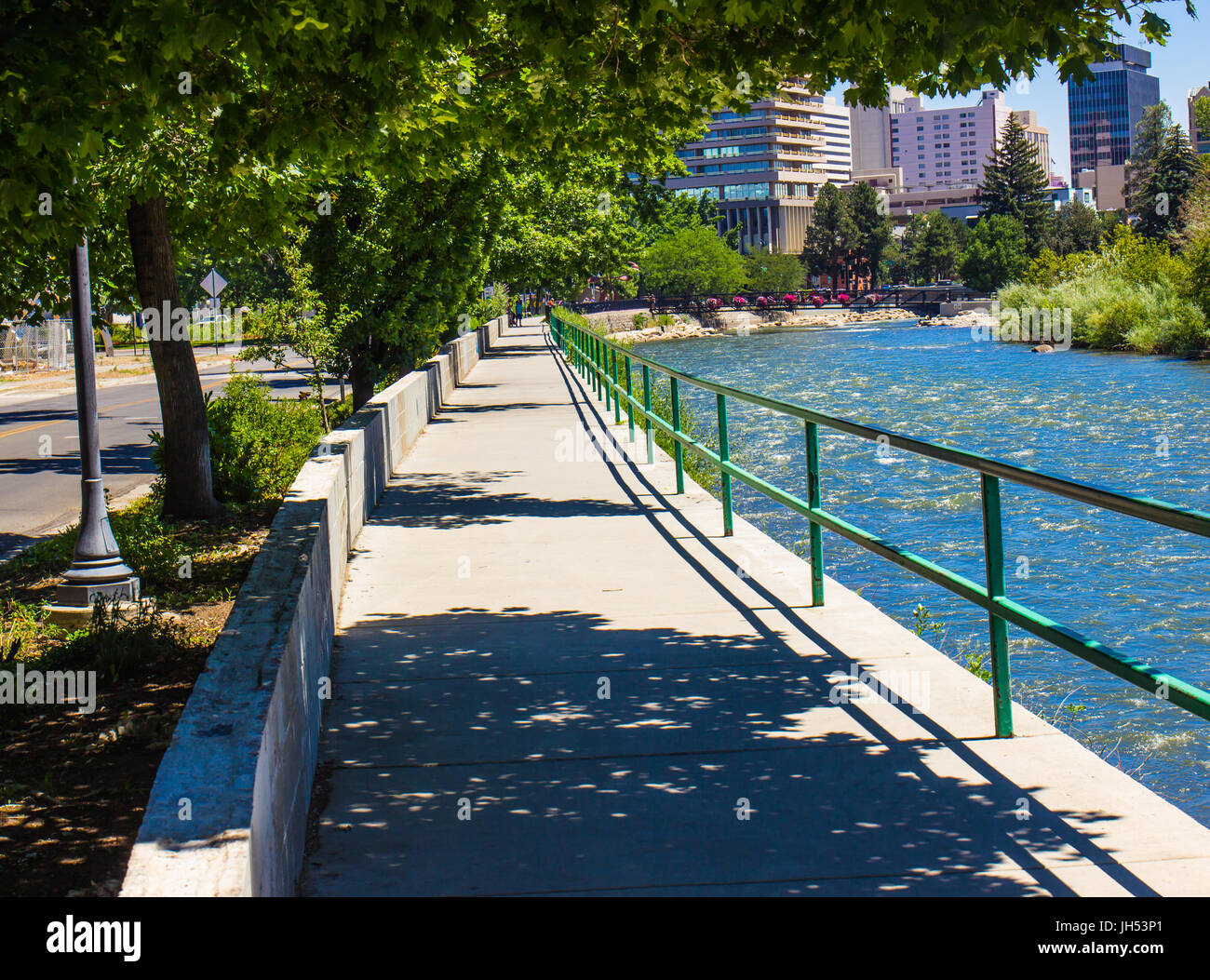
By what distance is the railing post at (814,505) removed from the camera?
7.04 meters

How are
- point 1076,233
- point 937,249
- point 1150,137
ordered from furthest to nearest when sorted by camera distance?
point 937,249
point 1150,137
point 1076,233

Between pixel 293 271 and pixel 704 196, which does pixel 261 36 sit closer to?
pixel 293 271

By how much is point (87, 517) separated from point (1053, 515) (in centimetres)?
1358

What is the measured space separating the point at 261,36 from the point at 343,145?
6.60ft

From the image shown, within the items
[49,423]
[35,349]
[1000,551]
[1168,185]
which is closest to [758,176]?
[1168,185]

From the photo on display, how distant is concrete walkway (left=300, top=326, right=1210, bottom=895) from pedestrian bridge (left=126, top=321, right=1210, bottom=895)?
0.01m

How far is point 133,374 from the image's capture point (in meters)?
44.2

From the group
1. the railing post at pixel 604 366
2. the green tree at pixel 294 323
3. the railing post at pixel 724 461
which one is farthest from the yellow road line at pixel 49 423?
the railing post at pixel 724 461

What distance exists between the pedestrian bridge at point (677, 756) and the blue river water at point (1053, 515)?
2.40 metres

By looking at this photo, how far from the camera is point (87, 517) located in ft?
28.7

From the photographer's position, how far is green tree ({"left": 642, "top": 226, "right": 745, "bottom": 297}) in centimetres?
13300

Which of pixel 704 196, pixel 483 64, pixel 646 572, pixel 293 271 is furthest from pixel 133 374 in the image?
pixel 704 196

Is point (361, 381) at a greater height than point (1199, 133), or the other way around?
point (1199, 133)
